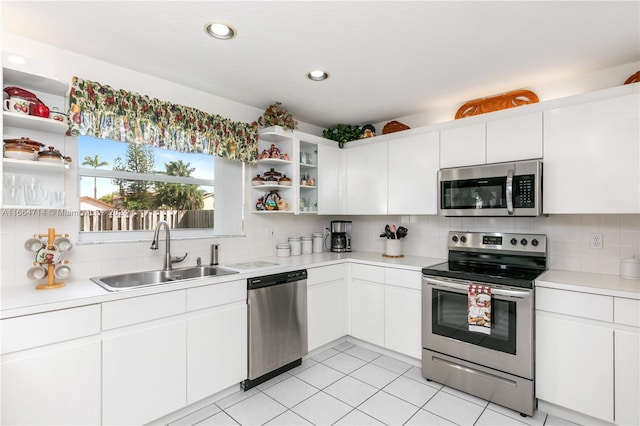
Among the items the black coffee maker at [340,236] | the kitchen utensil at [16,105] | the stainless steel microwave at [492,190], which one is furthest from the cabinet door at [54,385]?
the stainless steel microwave at [492,190]

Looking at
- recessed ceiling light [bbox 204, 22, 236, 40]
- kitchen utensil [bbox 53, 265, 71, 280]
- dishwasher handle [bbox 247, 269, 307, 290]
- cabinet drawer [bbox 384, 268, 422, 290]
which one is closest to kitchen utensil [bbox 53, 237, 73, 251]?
kitchen utensil [bbox 53, 265, 71, 280]

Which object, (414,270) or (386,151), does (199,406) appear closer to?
(414,270)

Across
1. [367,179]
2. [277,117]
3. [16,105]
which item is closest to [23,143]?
[16,105]

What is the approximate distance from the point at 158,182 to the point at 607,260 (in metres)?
3.56

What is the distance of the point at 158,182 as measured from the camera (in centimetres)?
275

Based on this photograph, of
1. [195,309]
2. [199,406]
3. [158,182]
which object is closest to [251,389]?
[199,406]

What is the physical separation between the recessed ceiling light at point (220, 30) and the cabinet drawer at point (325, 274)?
6.33ft

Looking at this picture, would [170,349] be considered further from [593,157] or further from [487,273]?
[593,157]

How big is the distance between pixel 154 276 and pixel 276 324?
3.37 feet

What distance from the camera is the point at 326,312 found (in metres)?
3.15

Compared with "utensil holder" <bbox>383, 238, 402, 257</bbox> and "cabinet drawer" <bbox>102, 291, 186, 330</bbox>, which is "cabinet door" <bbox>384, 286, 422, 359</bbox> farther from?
"cabinet drawer" <bbox>102, 291, 186, 330</bbox>

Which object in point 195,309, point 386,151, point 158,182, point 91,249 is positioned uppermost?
point 386,151

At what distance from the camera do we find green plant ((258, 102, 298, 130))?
123 inches

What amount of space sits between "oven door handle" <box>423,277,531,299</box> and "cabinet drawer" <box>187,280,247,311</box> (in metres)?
1.50
